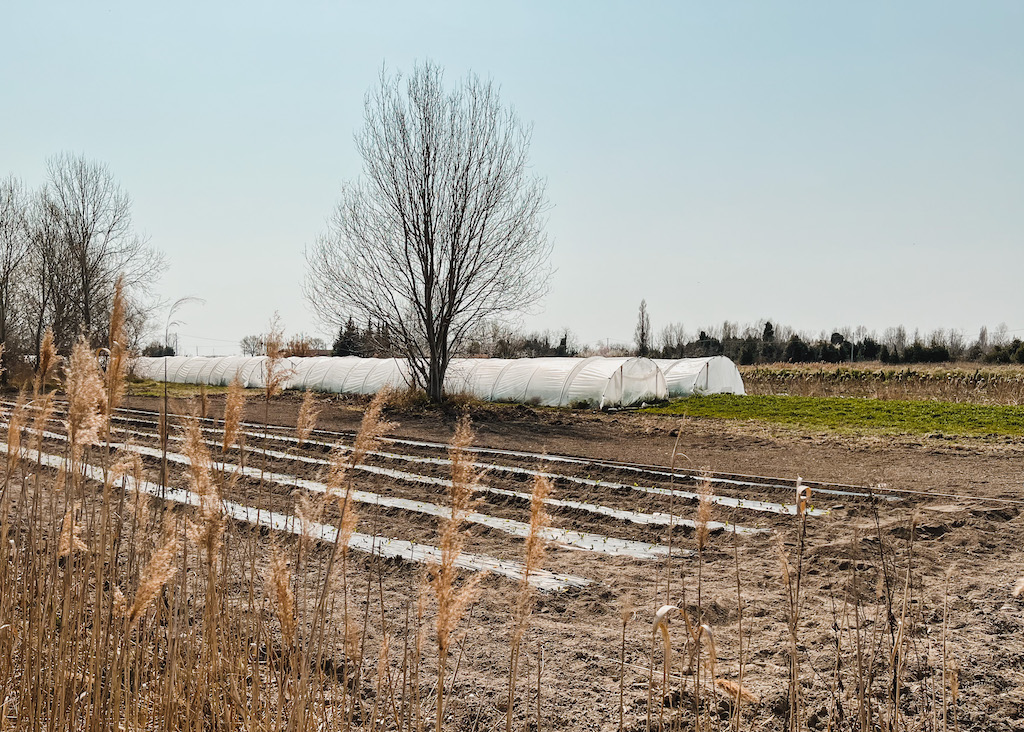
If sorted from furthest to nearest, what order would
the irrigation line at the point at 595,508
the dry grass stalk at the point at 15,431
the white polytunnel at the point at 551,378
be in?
the white polytunnel at the point at 551,378 < the irrigation line at the point at 595,508 < the dry grass stalk at the point at 15,431

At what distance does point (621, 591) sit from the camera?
418cm

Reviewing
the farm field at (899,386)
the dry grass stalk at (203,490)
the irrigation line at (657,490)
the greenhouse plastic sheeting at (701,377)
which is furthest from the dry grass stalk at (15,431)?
the farm field at (899,386)

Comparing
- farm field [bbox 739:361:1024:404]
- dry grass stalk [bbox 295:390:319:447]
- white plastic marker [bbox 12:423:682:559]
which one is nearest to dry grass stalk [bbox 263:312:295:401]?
dry grass stalk [bbox 295:390:319:447]

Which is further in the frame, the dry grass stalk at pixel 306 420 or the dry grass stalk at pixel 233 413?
the dry grass stalk at pixel 306 420

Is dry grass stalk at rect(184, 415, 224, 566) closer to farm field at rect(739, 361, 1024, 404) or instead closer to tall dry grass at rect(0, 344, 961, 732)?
tall dry grass at rect(0, 344, 961, 732)

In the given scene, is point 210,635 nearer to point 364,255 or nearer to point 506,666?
point 506,666

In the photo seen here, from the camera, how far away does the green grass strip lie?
12891 millimetres

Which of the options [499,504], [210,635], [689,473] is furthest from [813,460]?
[210,635]

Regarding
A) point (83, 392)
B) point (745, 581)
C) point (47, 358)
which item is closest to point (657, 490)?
point (745, 581)

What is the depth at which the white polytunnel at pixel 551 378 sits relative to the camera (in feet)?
57.2

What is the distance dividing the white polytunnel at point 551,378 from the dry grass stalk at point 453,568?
14927mm

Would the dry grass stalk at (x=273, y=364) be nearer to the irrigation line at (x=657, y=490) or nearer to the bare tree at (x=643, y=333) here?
the irrigation line at (x=657, y=490)

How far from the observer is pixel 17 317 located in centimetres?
2806

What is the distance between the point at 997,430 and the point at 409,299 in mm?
12046
